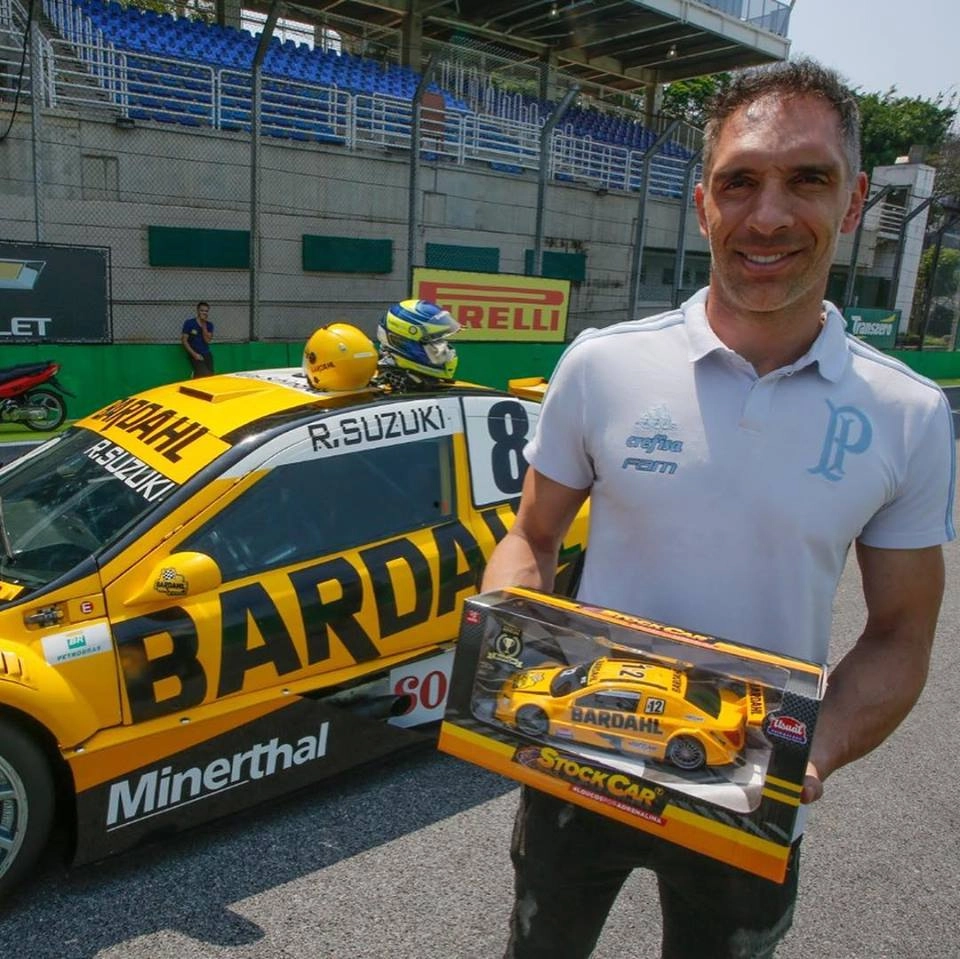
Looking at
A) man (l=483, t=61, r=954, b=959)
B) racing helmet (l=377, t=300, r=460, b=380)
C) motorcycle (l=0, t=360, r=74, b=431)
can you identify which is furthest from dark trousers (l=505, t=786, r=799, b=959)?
motorcycle (l=0, t=360, r=74, b=431)

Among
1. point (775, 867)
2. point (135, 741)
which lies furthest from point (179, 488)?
point (775, 867)

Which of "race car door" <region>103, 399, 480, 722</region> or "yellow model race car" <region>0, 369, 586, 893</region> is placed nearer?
"yellow model race car" <region>0, 369, 586, 893</region>

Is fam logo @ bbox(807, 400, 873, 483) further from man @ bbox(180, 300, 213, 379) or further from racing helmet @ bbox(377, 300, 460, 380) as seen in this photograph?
man @ bbox(180, 300, 213, 379)

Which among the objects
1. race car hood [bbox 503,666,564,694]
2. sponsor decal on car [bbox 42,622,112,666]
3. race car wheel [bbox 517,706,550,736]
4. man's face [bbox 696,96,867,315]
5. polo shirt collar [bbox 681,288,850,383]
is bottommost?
sponsor decal on car [bbox 42,622,112,666]

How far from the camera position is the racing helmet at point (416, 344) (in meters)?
4.38

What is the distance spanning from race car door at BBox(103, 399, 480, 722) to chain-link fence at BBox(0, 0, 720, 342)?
9.01m

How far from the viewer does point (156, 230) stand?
13906 mm

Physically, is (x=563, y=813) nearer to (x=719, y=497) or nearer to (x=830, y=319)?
(x=719, y=497)

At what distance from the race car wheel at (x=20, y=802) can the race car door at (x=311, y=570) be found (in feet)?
0.99

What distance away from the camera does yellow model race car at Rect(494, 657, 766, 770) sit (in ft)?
4.61

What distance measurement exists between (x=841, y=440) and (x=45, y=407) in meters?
10.6

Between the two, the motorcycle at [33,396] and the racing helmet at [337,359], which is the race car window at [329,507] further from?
the motorcycle at [33,396]

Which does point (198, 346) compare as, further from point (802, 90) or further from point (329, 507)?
point (802, 90)

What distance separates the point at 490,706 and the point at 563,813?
0.33m
